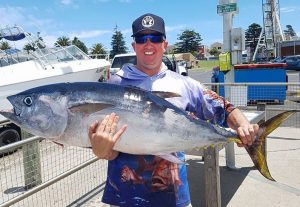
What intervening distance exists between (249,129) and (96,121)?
0.85 meters

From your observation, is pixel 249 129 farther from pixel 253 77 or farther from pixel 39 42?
pixel 253 77

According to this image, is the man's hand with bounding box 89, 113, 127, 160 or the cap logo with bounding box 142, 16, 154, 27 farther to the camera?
the cap logo with bounding box 142, 16, 154, 27

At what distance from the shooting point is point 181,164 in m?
2.27

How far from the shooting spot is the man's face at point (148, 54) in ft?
7.65

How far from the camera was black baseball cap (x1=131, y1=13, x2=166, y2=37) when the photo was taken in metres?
2.33

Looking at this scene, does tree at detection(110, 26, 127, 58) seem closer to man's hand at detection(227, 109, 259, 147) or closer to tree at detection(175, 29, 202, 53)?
tree at detection(175, 29, 202, 53)

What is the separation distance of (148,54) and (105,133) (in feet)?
2.08

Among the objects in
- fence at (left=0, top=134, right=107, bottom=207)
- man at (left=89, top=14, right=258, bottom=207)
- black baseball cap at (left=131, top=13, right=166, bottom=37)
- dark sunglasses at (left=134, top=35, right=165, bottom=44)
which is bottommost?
fence at (left=0, top=134, right=107, bottom=207)

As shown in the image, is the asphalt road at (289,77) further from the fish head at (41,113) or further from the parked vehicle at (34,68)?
the fish head at (41,113)

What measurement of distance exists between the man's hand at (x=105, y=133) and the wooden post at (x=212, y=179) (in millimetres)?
2450

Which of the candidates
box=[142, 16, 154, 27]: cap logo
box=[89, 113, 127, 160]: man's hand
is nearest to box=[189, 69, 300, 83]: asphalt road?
box=[142, 16, 154, 27]: cap logo

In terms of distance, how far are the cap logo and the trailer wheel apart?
601 centimetres

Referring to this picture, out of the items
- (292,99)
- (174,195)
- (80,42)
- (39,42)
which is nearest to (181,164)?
(174,195)

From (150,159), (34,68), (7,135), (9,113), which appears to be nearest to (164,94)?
(150,159)
